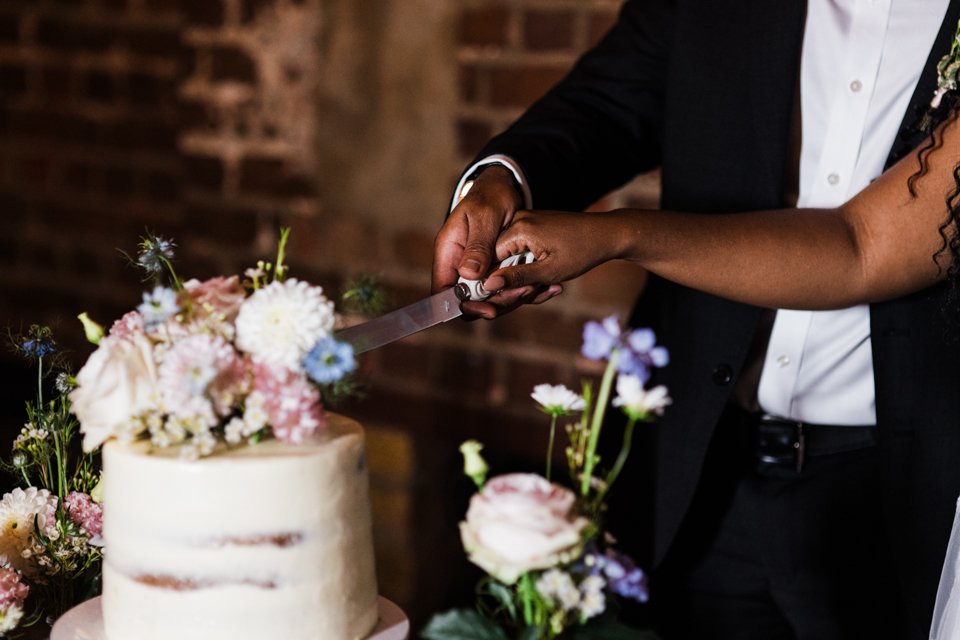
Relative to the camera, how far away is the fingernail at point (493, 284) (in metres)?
0.95

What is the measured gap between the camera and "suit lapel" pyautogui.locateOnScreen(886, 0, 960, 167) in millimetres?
1176

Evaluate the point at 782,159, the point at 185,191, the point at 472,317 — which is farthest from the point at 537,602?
the point at 185,191

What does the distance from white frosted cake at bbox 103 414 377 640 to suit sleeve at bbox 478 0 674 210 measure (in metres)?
0.71

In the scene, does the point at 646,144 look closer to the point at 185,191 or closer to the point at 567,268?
the point at 567,268

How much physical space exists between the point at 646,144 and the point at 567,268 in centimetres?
53

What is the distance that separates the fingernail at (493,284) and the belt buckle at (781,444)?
20.6 inches

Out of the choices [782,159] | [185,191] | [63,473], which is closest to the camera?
[63,473]

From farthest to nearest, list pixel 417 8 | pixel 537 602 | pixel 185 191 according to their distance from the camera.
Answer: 1. pixel 185 191
2. pixel 417 8
3. pixel 537 602

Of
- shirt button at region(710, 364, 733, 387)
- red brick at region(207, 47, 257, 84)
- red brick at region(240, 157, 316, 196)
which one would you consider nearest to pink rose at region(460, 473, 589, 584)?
shirt button at region(710, 364, 733, 387)

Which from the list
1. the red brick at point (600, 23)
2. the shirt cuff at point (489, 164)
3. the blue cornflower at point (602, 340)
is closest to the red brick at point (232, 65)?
the red brick at point (600, 23)

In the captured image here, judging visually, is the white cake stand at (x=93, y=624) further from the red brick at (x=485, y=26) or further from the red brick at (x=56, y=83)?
the red brick at (x=56, y=83)

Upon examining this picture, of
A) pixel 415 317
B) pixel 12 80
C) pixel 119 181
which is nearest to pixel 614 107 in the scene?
pixel 415 317

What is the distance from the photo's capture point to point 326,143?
2.15 metres

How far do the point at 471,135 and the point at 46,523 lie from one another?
1240 mm
